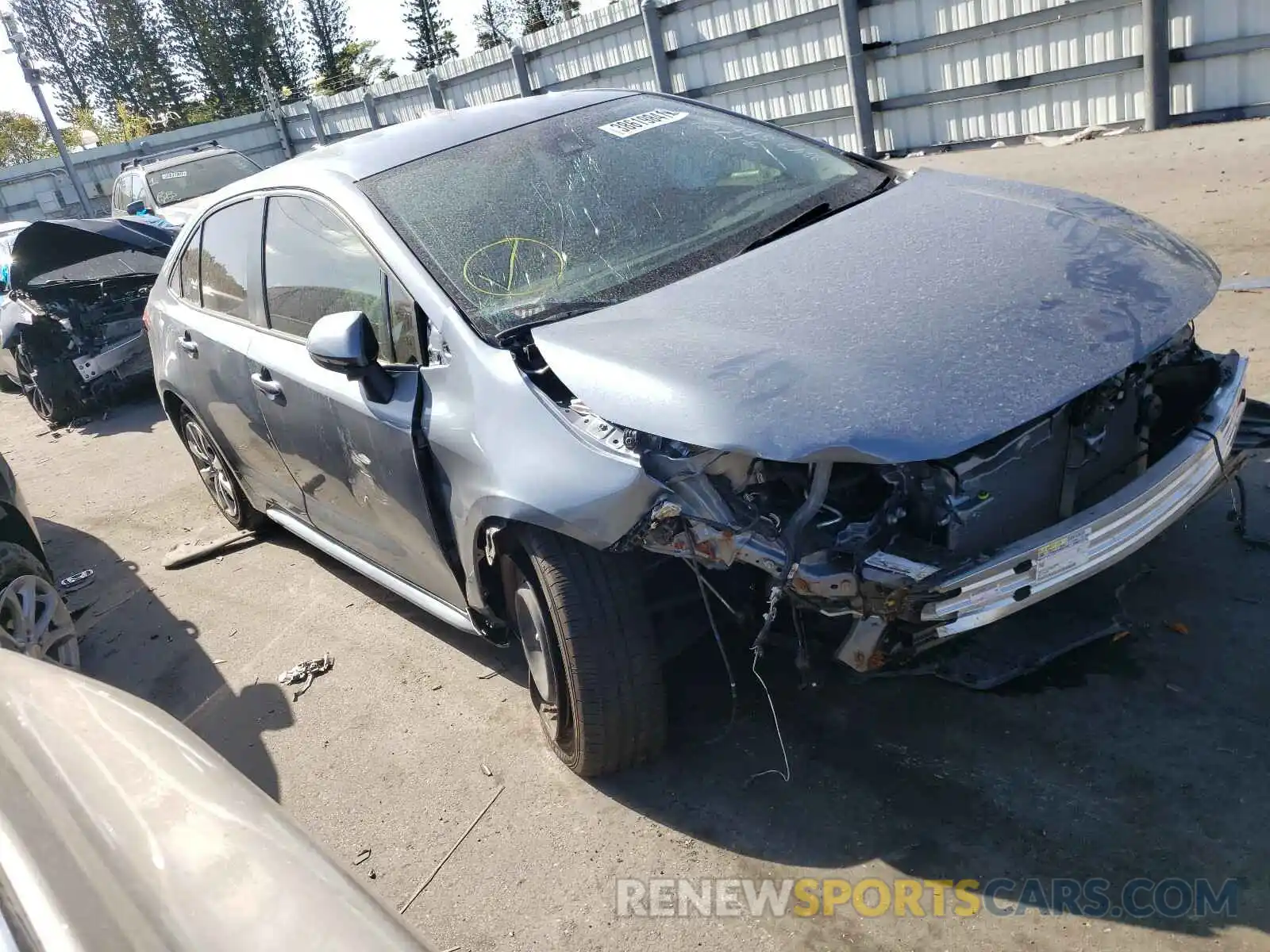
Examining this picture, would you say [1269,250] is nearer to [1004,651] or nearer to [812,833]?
[1004,651]

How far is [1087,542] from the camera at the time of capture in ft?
8.36

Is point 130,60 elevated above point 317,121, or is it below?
above

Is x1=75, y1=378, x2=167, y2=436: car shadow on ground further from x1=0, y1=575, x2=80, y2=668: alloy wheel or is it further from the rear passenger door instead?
x1=0, y1=575, x2=80, y2=668: alloy wheel

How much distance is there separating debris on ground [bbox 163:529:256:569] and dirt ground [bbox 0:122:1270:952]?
1037 mm

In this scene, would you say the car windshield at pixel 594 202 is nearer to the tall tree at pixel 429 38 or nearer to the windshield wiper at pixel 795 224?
the windshield wiper at pixel 795 224

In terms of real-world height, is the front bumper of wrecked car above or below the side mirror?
below

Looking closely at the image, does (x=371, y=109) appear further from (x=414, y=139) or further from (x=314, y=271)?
(x=314, y=271)

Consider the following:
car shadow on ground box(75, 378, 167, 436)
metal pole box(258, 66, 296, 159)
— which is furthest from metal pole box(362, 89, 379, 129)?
car shadow on ground box(75, 378, 167, 436)

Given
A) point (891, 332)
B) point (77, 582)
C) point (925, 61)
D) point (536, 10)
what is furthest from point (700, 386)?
point (536, 10)

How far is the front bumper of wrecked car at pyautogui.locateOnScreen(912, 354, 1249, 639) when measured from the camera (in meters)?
2.41

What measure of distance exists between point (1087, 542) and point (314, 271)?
270 centimetres

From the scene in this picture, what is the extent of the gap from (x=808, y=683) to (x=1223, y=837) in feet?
3.40

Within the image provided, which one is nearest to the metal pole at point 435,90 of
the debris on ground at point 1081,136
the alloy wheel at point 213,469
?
the debris on ground at point 1081,136

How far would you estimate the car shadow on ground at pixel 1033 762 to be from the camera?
2535mm
